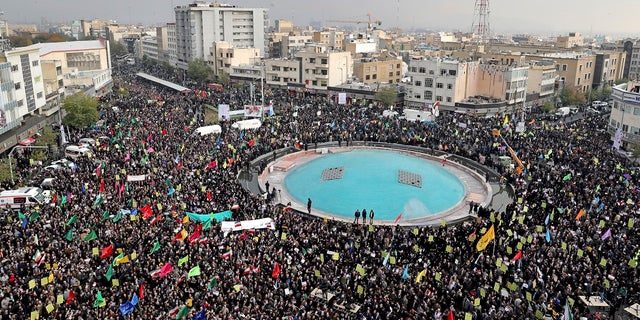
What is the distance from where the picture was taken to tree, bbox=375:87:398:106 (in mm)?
62469

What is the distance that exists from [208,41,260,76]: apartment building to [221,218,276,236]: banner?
64043mm

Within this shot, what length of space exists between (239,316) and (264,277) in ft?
9.69

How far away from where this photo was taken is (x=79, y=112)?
4722 cm

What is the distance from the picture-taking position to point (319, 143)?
45.8 meters

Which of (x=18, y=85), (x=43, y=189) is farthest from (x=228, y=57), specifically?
(x=43, y=189)

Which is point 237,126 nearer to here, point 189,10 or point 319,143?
point 319,143

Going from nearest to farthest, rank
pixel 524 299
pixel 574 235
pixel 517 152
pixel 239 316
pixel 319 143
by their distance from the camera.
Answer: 1. pixel 239 316
2. pixel 524 299
3. pixel 574 235
4. pixel 517 152
5. pixel 319 143

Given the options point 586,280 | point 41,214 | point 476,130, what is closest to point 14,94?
point 41,214

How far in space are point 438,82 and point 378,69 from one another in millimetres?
18386

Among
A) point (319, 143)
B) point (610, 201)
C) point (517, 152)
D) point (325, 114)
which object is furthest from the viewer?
point (325, 114)

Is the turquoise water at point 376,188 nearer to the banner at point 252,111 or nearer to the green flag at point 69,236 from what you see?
the banner at point 252,111

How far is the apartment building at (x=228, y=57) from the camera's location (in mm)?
87500

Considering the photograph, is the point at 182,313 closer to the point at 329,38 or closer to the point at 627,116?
the point at 627,116

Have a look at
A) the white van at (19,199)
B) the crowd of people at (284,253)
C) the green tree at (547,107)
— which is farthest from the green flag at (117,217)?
the green tree at (547,107)
